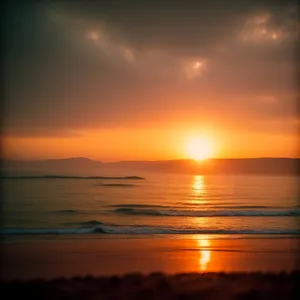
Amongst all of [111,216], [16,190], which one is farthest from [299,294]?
[111,216]

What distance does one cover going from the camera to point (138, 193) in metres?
7.33

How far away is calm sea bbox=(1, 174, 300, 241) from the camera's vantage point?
5234 millimetres

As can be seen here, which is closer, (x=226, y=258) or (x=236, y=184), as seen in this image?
(x=226, y=258)

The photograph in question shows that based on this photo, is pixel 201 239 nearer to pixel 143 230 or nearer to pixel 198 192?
pixel 143 230

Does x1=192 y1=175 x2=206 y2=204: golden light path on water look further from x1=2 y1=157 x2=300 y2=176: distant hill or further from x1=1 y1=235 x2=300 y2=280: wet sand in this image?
x1=1 y1=235 x2=300 y2=280: wet sand

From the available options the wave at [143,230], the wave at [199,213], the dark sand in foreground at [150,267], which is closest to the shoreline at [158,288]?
the dark sand in foreground at [150,267]

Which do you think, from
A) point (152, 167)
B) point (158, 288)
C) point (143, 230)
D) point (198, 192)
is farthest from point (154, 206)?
point (158, 288)

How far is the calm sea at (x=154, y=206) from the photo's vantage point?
5234 mm

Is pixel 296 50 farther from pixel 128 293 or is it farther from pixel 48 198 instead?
pixel 48 198

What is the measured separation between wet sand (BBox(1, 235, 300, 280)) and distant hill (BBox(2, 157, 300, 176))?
89 cm

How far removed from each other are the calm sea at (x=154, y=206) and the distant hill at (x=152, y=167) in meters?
0.22

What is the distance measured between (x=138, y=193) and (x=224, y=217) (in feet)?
5.54

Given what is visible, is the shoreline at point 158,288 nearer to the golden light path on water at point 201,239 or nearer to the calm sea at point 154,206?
the golden light path on water at point 201,239

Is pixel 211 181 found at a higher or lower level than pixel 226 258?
higher
